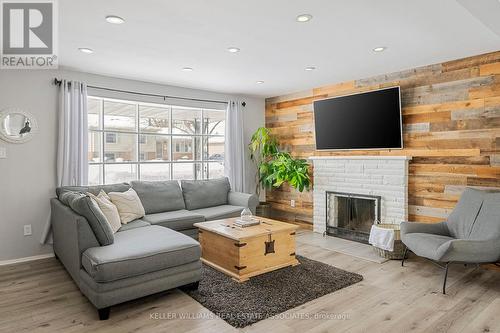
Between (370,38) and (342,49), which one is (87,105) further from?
(370,38)

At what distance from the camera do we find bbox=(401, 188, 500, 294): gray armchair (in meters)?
2.87

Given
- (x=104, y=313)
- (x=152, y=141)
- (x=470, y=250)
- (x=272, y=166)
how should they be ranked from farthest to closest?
1. (x=272, y=166)
2. (x=152, y=141)
3. (x=470, y=250)
4. (x=104, y=313)

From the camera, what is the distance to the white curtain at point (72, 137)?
154 inches

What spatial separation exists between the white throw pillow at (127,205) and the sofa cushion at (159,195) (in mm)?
277

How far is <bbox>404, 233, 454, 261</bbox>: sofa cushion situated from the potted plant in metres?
2.05

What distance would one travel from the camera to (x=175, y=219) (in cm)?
395

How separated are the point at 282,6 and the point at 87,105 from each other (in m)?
3.02

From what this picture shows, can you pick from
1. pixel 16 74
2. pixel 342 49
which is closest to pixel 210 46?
pixel 342 49

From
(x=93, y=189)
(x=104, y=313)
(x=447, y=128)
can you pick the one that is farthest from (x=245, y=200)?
(x=447, y=128)

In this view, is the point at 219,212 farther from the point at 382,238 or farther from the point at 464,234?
the point at 464,234

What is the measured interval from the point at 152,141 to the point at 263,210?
2.25m

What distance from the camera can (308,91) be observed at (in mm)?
5367

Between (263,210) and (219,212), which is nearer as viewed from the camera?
(219,212)

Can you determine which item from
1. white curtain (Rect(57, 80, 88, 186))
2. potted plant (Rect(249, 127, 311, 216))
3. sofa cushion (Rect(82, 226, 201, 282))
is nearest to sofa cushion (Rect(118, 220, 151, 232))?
sofa cushion (Rect(82, 226, 201, 282))
